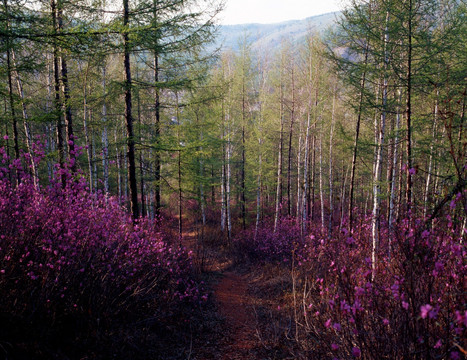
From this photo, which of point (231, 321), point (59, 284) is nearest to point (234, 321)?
point (231, 321)

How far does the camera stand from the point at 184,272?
7.74 meters

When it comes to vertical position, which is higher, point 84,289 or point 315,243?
point 84,289

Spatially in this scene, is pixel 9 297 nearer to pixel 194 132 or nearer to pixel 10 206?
pixel 10 206

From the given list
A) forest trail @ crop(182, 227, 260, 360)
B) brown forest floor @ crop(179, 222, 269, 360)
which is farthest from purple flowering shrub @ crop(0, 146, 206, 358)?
forest trail @ crop(182, 227, 260, 360)

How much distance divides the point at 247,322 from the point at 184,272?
7.54 ft

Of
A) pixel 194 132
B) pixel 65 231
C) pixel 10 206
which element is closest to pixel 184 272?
pixel 65 231

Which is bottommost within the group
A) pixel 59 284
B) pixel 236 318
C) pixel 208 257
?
pixel 208 257

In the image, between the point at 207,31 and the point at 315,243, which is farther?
the point at 315,243

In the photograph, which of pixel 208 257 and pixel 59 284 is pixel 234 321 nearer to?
pixel 59 284

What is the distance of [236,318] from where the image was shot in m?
6.83

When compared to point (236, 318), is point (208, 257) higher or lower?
lower

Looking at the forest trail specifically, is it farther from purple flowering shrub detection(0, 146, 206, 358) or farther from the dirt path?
purple flowering shrub detection(0, 146, 206, 358)

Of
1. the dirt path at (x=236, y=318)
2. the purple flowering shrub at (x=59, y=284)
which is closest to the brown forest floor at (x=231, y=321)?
the dirt path at (x=236, y=318)

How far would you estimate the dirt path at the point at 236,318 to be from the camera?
5184 mm
